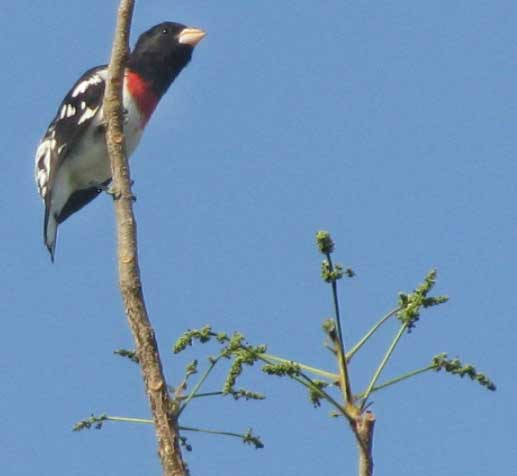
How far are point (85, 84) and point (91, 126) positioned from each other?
1.11 feet

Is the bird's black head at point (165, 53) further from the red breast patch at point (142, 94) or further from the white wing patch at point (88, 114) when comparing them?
the white wing patch at point (88, 114)

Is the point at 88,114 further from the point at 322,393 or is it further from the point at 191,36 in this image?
the point at 322,393

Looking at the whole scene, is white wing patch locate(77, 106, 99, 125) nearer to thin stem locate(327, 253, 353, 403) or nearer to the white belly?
the white belly

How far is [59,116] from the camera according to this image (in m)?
6.89

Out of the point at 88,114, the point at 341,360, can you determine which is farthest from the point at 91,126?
the point at 341,360

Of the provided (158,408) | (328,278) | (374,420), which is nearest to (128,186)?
(158,408)

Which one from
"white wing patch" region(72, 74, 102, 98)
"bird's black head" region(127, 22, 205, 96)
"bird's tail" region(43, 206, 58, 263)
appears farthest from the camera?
"bird's black head" region(127, 22, 205, 96)

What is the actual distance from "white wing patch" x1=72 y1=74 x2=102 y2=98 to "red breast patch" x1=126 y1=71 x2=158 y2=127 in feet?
0.67

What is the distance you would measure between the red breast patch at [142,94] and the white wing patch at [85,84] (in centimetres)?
20

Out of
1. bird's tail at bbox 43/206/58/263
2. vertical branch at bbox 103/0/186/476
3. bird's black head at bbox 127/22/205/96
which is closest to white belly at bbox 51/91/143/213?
bird's tail at bbox 43/206/58/263

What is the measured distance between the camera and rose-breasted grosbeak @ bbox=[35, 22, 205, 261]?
265 inches

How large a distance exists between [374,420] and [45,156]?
5.53 meters

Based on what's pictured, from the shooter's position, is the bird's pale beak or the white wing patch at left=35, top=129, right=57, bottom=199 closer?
the white wing patch at left=35, top=129, right=57, bottom=199

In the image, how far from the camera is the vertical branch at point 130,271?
2.04m
